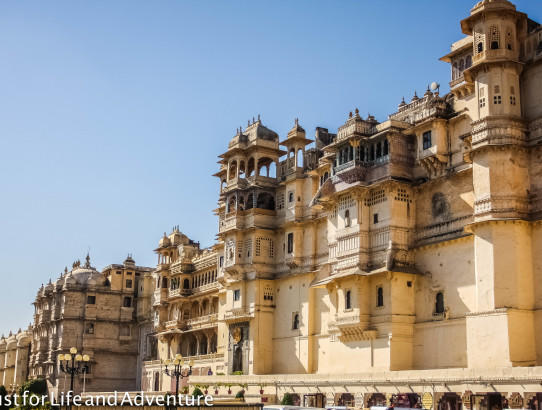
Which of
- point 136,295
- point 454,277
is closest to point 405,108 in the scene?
point 454,277

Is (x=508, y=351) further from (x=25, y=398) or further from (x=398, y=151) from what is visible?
(x=25, y=398)

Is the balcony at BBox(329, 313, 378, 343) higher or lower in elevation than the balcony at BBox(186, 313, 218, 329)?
lower

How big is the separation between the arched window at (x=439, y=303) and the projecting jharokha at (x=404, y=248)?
5.8 inches

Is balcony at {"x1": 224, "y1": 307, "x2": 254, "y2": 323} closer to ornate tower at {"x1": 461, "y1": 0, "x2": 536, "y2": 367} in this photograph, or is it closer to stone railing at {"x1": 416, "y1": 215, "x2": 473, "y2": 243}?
stone railing at {"x1": 416, "y1": 215, "x2": 473, "y2": 243}

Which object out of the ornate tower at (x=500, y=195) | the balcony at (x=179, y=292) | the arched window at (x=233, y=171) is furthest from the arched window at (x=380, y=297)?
the balcony at (x=179, y=292)

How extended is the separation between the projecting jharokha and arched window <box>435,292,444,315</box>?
148 mm

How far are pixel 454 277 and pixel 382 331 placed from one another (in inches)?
201

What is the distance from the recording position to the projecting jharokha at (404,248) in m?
33.2

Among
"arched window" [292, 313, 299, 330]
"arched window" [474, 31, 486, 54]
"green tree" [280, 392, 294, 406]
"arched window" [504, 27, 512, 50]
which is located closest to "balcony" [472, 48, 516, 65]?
"arched window" [504, 27, 512, 50]

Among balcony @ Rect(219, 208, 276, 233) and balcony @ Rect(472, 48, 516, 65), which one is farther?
balcony @ Rect(219, 208, 276, 233)

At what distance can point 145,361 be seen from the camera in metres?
76.3

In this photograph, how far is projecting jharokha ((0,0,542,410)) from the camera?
33.2 m

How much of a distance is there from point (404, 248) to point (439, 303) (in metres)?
3.58

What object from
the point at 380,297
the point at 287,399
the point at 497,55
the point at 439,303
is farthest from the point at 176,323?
the point at 497,55
